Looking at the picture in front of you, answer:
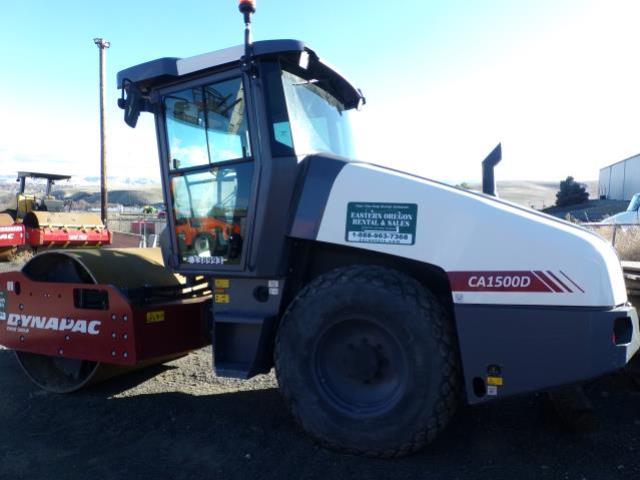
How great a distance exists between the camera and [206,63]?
3.87 meters

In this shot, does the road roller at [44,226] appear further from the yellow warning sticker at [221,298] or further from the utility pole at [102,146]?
the yellow warning sticker at [221,298]

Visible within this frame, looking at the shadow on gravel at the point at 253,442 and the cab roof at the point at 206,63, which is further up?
the cab roof at the point at 206,63

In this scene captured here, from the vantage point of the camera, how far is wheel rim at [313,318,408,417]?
3387mm

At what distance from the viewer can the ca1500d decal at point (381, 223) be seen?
11.0ft

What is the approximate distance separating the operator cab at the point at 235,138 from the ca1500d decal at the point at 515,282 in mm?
1193

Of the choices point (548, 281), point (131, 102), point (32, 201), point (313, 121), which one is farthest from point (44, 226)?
point (548, 281)

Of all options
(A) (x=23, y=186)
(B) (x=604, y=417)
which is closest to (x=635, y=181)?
(A) (x=23, y=186)

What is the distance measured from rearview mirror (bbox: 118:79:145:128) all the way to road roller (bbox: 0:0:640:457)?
0.01 meters

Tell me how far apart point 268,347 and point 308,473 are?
2.98 feet

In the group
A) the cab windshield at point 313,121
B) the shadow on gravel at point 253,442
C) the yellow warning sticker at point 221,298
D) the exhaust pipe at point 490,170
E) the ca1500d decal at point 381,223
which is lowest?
the shadow on gravel at point 253,442

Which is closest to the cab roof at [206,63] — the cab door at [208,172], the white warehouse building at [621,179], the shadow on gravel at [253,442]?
the cab door at [208,172]

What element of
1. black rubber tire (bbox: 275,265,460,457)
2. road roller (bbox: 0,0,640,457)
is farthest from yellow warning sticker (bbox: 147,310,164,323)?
black rubber tire (bbox: 275,265,460,457)

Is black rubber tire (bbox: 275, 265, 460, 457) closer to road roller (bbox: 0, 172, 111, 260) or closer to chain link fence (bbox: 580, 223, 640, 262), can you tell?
chain link fence (bbox: 580, 223, 640, 262)

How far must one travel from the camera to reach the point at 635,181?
40344 millimetres
